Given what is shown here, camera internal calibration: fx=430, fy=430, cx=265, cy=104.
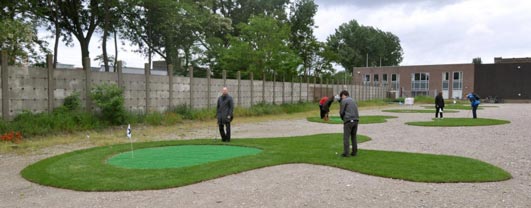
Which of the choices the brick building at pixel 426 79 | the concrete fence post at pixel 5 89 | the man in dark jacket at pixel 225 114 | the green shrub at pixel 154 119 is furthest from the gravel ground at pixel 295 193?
the brick building at pixel 426 79

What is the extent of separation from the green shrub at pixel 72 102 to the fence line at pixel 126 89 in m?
0.17

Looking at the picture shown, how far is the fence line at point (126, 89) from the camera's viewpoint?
14.8 metres

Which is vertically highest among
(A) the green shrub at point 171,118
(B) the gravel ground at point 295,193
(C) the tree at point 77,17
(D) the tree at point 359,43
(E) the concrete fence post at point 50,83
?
(D) the tree at point 359,43

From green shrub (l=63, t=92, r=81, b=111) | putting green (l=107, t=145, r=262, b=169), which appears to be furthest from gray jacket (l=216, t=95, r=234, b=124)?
green shrub (l=63, t=92, r=81, b=111)

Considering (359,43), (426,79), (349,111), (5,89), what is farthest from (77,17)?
(359,43)

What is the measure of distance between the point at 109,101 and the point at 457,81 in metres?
69.3

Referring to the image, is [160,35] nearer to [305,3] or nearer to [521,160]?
[305,3]

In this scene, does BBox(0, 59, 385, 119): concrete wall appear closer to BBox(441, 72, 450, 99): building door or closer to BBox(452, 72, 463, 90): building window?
BBox(452, 72, 463, 90): building window

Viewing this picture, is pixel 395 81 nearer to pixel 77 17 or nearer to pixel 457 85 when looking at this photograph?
pixel 457 85

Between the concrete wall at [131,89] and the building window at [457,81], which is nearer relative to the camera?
the concrete wall at [131,89]

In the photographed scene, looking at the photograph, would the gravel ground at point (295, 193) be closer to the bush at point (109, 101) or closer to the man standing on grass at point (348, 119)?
the man standing on grass at point (348, 119)

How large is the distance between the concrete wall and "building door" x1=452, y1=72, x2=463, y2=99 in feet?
161

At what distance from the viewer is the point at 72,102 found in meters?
16.5

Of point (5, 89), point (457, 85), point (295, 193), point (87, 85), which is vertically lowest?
point (295, 193)
